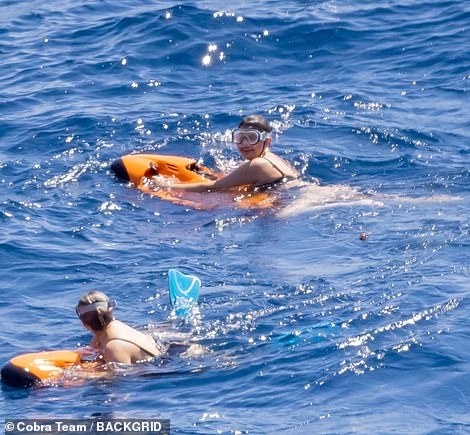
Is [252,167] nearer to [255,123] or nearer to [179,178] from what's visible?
[255,123]

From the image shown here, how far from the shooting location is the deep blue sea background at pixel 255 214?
812cm

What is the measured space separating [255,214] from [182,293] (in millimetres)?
2512

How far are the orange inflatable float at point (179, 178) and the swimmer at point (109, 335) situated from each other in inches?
139

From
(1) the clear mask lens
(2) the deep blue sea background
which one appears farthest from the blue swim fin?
(1) the clear mask lens

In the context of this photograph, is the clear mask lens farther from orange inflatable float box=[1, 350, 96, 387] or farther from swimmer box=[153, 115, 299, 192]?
orange inflatable float box=[1, 350, 96, 387]

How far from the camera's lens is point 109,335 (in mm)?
8719

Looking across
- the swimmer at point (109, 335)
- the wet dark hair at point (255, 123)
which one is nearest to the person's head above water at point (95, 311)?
the swimmer at point (109, 335)

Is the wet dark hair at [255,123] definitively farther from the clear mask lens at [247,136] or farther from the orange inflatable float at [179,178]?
the orange inflatable float at [179,178]

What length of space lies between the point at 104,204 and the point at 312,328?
13.2 feet

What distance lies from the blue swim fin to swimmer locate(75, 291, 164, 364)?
75 cm

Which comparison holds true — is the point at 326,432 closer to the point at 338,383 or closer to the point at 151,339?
the point at 338,383

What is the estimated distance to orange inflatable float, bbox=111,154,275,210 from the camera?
1224cm

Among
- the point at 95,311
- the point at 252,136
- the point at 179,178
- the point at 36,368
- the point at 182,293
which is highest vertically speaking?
the point at 252,136

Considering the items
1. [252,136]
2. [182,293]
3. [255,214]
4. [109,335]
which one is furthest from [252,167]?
[109,335]
